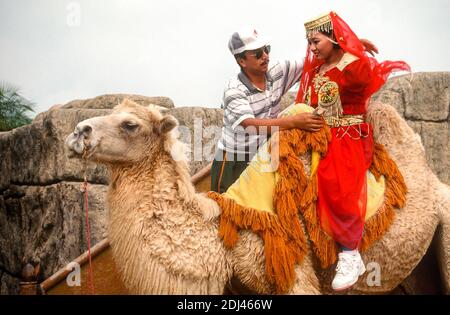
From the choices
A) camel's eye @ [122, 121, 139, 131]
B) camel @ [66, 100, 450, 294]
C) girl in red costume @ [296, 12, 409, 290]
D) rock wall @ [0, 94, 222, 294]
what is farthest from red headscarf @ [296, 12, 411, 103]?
rock wall @ [0, 94, 222, 294]

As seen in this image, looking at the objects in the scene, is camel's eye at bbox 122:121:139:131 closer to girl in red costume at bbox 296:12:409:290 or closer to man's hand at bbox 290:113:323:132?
man's hand at bbox 290:113:323:132

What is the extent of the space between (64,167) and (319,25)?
4368mm

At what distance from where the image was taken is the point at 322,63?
4.57m

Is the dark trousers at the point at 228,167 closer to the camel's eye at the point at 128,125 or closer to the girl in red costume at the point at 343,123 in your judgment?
the girl in red costume at the point at 343,123

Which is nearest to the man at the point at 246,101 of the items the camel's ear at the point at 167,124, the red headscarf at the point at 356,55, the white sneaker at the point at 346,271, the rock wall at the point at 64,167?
the red headscarf at the point at 356,55

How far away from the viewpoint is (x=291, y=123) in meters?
4.23

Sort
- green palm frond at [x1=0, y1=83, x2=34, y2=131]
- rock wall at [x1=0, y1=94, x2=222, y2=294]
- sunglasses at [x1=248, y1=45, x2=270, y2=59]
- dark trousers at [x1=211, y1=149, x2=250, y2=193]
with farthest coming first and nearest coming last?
green palm frond at [x1=0, y1=83, x2=34, y2=131] → rock wall at [x1=0, y1=94, x2=222, y2=294] → dark trousers at [x1=211, y1=149, x2=250, y2=193] → sunglasses at [x1=248, y1=45, x2=270, y2=59]

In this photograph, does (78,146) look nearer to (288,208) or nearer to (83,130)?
(83,130)

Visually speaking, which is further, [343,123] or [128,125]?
[343,123]

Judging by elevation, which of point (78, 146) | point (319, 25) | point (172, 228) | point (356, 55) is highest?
point (319, 25)

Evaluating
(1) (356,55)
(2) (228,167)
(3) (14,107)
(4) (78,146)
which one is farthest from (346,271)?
(3) (14,107)

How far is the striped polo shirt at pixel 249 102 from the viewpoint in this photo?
449cm

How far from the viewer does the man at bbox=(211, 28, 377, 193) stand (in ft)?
14.8
